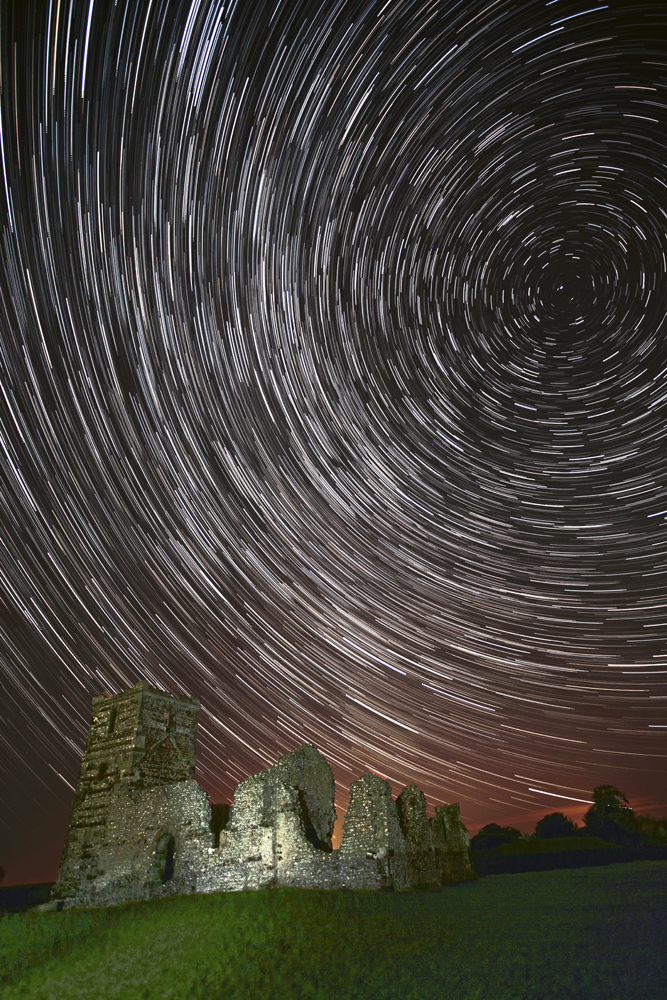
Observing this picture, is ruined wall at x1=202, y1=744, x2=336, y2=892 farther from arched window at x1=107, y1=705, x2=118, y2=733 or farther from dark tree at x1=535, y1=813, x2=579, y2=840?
dark tree at x1=535, y1=813, x2=579, y2=840

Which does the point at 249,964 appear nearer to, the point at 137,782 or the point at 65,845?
the point at 137,782

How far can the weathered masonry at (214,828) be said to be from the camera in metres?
18.4

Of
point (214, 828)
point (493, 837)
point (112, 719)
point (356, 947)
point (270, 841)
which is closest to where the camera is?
point (356, 947)

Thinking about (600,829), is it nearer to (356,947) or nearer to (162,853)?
(162,853)

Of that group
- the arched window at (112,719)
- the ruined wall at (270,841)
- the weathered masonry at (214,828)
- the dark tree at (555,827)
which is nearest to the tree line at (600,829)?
the dark tree at (555,827)

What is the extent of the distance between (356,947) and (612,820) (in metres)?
38.3

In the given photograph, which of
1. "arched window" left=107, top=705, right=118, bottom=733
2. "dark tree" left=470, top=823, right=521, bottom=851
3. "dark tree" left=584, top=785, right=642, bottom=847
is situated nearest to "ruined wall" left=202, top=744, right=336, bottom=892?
"arched window" left=107, top=705, right=118, bottom=733

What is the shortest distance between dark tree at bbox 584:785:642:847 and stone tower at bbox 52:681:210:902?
→ 1217 inches

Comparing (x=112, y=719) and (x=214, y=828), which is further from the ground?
(x=112, y=719)

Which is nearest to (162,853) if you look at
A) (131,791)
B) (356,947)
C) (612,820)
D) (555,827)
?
(131,791)

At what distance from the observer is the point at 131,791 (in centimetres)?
2373

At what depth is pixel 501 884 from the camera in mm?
20516

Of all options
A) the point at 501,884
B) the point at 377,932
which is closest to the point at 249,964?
the point at 377,932

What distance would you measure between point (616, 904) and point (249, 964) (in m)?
9.92
